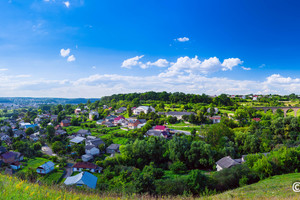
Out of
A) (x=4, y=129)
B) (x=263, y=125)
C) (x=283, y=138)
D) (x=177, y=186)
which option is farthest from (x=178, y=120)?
(x=4, y=129)

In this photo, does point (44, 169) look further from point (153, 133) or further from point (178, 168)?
point (153, 133)

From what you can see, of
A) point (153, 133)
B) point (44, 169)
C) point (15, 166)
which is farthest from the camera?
point (153, 133)

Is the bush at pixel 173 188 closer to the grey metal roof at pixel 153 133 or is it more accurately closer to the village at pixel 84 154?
the village at pixel 84 154

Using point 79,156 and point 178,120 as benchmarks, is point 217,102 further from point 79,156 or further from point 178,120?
point 79,156

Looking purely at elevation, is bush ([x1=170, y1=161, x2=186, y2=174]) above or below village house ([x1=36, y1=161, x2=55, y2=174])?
above

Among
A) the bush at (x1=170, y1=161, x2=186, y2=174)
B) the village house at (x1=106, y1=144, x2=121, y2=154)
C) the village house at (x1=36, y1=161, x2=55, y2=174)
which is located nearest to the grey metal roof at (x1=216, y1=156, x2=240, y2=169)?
the bush at (x1=170, y1=161, x2=186, y2=174)

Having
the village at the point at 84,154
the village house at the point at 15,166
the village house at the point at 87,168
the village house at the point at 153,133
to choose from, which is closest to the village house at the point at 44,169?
the village at the point at 84,154

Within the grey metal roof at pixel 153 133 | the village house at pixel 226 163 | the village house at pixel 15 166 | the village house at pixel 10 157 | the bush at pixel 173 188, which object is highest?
the bush at pixel 173 188

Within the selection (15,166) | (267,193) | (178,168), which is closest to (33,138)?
(15,166)

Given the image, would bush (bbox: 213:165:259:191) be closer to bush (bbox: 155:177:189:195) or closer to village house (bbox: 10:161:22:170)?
bush (bbox: 155:177:189:195)

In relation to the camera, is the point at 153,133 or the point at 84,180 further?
the point at 153,133

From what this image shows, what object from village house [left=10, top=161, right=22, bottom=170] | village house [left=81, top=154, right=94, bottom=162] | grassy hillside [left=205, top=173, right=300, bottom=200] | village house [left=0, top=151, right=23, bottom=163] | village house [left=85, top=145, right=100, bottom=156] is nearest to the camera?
grassy hillside [left=205, top=173, right=300, bottom=200]
